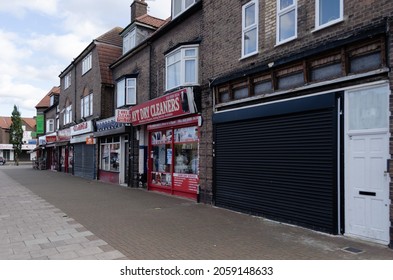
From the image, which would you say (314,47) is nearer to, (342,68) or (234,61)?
(342,68)

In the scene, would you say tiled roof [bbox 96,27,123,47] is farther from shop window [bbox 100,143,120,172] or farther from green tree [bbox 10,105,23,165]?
green tree [bbox 10,105,23,165]

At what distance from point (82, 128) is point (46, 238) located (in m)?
17.7

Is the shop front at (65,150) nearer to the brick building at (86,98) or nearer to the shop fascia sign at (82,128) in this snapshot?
the brick building at (86,98)

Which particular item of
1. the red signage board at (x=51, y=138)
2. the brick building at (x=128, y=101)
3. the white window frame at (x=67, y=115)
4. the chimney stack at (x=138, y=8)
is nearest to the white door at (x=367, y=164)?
the brick building at (x=128, y=101)

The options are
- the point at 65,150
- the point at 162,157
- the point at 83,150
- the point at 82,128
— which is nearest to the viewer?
the point at 162,157

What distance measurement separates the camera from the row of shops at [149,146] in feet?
41.6

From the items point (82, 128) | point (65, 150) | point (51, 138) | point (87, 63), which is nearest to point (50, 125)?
point (51, 138)

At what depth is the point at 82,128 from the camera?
78.6 feet

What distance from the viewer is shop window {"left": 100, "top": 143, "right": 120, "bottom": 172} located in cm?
1968

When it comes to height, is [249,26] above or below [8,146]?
above

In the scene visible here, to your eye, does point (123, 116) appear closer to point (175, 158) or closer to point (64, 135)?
point (175, 158)

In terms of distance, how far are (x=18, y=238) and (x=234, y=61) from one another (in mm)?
7199

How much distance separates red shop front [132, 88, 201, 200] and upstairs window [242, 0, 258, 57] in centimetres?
264

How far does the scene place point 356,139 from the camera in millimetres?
6926
